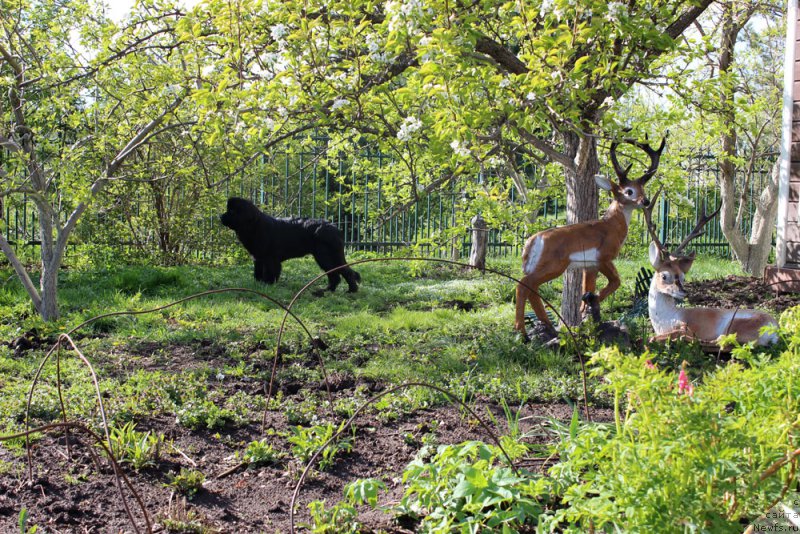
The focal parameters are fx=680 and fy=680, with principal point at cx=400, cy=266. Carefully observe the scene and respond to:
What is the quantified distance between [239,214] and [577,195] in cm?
424

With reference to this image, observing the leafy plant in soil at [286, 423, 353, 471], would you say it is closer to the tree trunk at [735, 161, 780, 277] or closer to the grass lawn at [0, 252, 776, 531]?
the grass lawn at [0, 252, 776, 531]

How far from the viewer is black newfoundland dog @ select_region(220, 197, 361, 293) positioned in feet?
27.3

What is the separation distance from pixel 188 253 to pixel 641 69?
26.6 ft

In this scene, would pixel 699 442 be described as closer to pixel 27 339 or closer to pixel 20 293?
pixel 27 339

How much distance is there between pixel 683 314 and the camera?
520 cm

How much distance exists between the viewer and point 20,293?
7.52 meters

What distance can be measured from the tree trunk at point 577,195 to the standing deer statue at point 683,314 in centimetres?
69

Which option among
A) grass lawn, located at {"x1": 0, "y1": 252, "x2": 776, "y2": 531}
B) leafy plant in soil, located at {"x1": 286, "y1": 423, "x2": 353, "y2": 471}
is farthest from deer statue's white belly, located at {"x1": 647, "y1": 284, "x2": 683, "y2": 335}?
leafy plant in soil, located at {"x1": 286, "y1": 423, "x2": 353, "y2": 471}

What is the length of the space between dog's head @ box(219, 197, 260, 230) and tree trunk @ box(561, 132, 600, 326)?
4064mm

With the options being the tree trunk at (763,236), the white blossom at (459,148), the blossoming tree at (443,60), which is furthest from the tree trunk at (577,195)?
the tree trunk at (763,236)

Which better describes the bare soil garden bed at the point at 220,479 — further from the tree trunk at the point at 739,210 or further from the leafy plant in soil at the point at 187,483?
the tree trunk at the point at 739,210

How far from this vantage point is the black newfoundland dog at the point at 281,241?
27.3 ft

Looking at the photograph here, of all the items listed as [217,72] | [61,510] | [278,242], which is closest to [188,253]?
[278,242]

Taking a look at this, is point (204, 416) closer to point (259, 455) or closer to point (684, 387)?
point (259, 455)
